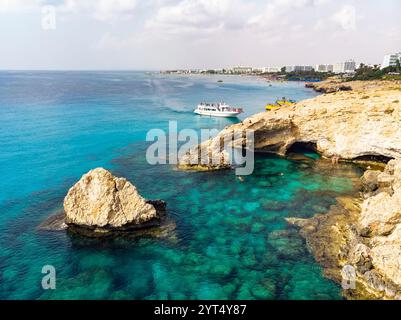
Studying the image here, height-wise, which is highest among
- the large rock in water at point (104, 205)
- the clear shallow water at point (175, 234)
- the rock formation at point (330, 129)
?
the rock formation at point (330, 129)

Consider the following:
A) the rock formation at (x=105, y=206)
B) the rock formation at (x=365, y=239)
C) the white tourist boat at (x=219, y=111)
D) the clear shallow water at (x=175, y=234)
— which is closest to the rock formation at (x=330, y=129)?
the clear shallow water at (x=175, y=234)

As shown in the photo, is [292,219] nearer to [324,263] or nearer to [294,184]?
[324,263]

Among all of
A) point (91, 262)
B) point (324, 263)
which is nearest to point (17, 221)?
point (91, 262)

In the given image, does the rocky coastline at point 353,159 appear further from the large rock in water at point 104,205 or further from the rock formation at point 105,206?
the large rock in water at point 104,205

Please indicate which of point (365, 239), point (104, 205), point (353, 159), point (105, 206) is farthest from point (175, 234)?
point (353, 159)

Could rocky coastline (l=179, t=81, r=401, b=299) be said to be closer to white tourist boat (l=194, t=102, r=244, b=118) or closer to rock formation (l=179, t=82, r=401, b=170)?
rock formation (l=179, t=82, r=401, b=170)

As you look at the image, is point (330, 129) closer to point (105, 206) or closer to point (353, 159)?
point (353, 159)

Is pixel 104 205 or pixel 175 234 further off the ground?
pixel 104 205
